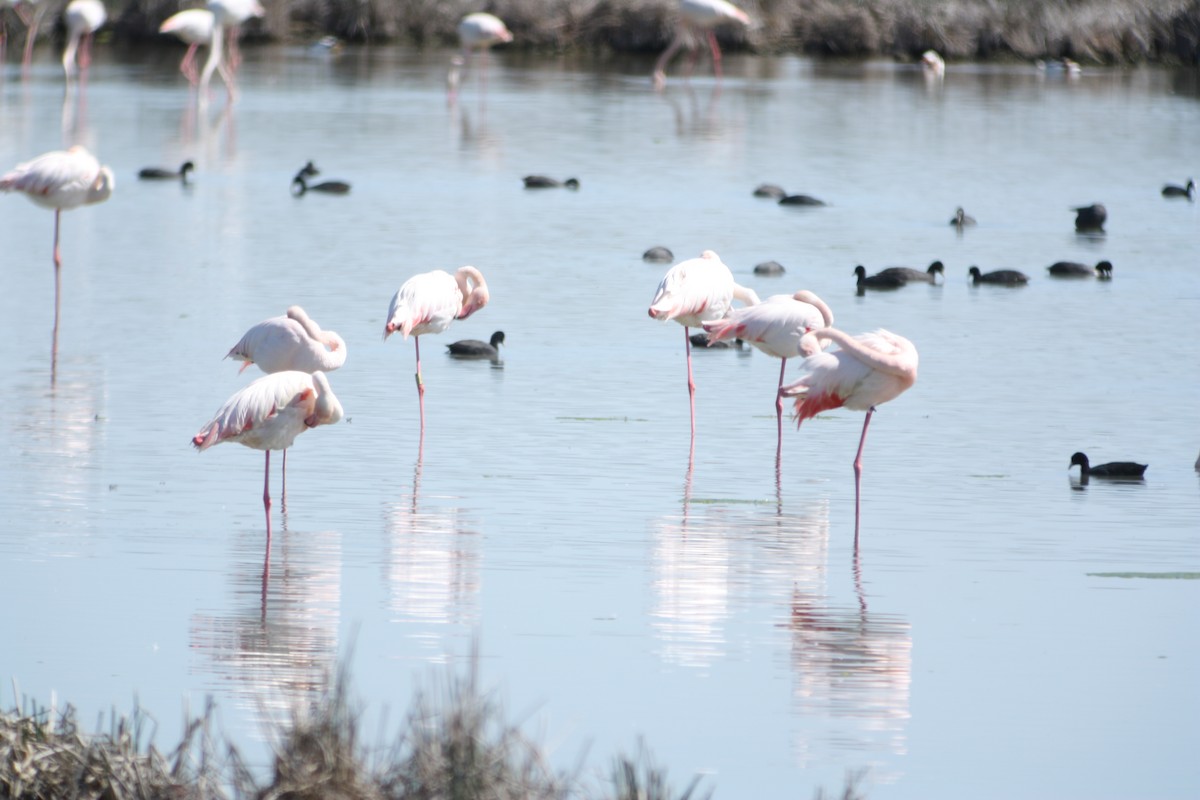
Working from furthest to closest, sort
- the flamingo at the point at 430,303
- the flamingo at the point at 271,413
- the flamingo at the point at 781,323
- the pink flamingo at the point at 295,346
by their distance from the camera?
the flamingo at the point at 430,303 → the flamingo at the point at 781,323 → the pink flamingo at the point at 295,346 → the flamingo at the point at 271,413

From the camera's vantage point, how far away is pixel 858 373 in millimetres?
9727

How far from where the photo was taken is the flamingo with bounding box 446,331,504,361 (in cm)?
1378

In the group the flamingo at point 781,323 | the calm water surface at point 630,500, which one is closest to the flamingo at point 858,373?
the calm water surface at point 630,500

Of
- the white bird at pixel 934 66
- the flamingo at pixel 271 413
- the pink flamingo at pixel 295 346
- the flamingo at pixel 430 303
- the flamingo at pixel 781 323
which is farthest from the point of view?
the white bird at pixel 934 66

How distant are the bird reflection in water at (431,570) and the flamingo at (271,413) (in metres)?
0.57

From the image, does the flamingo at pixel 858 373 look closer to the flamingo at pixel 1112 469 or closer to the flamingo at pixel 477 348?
the flamingo at pixel 1112 469

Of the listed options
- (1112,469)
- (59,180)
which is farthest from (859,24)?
(1112,469)

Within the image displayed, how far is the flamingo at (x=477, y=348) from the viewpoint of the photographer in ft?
45.2

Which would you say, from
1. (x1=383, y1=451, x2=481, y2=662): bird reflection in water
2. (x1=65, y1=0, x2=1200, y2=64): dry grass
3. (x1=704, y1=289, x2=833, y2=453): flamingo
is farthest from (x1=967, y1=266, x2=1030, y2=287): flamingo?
(x1=65, y1=0, x2=1200, y2=64): dry grass

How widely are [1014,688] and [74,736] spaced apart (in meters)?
3.25

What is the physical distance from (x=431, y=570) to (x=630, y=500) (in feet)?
5.44

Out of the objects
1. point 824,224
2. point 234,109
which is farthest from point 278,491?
point 234,109

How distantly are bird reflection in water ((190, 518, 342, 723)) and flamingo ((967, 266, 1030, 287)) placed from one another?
9866 mm

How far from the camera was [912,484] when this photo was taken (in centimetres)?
1016
